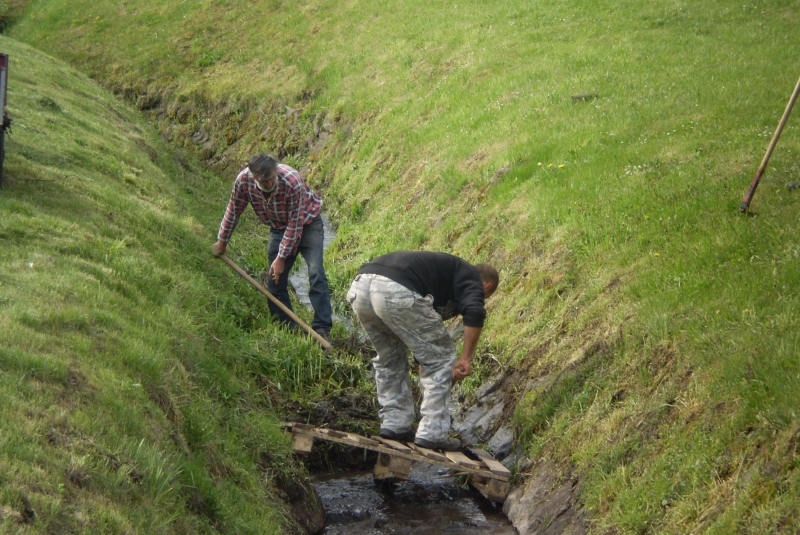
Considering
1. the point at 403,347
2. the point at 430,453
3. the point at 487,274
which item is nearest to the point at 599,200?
the point at 487,274

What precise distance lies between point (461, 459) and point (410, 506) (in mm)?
662

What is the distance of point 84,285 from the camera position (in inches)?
280

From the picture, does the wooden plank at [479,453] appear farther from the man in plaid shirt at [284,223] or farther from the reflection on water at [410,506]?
the man in plaid shirt at [284,223]

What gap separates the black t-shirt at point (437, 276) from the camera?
23.7ft

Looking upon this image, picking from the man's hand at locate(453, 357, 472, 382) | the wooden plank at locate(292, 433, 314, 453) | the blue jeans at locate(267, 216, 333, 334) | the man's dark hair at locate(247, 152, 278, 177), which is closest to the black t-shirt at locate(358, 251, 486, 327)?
the man's hand at locate(453, 357, 472, 382)

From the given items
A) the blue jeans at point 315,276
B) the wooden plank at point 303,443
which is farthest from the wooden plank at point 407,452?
the blue jeans at point 315,276

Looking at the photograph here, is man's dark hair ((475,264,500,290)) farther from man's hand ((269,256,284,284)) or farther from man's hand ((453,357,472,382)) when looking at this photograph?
man's hand ((269,256,284,284))

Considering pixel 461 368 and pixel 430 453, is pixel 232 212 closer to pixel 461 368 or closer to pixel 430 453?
pixel 461 368

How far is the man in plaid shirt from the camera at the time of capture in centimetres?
950

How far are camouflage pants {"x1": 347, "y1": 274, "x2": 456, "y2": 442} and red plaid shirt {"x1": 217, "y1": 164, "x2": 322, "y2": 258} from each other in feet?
7.49

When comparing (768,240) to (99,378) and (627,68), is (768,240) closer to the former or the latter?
(99,378)

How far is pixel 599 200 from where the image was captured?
32.2ft

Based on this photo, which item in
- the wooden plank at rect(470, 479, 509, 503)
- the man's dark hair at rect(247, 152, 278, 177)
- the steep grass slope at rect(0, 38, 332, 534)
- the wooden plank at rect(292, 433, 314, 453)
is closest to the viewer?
the steep grass slope at rect(0, 38, 332, 534)

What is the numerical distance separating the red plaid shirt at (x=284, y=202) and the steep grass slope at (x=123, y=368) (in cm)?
98
